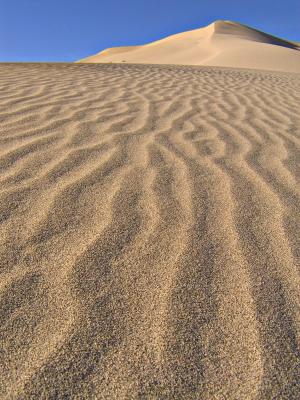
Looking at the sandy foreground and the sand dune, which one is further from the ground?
the sandy foreground

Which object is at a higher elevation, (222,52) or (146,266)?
(146,266)

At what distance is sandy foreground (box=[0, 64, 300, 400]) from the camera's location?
1025 mm

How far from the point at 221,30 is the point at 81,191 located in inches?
1627

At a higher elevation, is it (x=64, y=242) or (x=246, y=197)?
(x=64, y=242)

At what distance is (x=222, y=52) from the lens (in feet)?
79.9

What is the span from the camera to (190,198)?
79.5 inches

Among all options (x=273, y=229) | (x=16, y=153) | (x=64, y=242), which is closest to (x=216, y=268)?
(x=273, y=229)

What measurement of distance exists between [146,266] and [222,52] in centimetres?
2523

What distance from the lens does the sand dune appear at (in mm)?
19356

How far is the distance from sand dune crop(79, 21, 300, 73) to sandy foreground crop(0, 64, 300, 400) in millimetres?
15050

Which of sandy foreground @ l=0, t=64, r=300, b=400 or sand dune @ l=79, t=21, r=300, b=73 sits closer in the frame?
sandy foreground @ l=0, t=64, r=300, b=400

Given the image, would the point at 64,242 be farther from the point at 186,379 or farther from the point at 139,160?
the point at 139,160

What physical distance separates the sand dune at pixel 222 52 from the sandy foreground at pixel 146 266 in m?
15.0

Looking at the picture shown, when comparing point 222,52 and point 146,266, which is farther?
point 222,52
